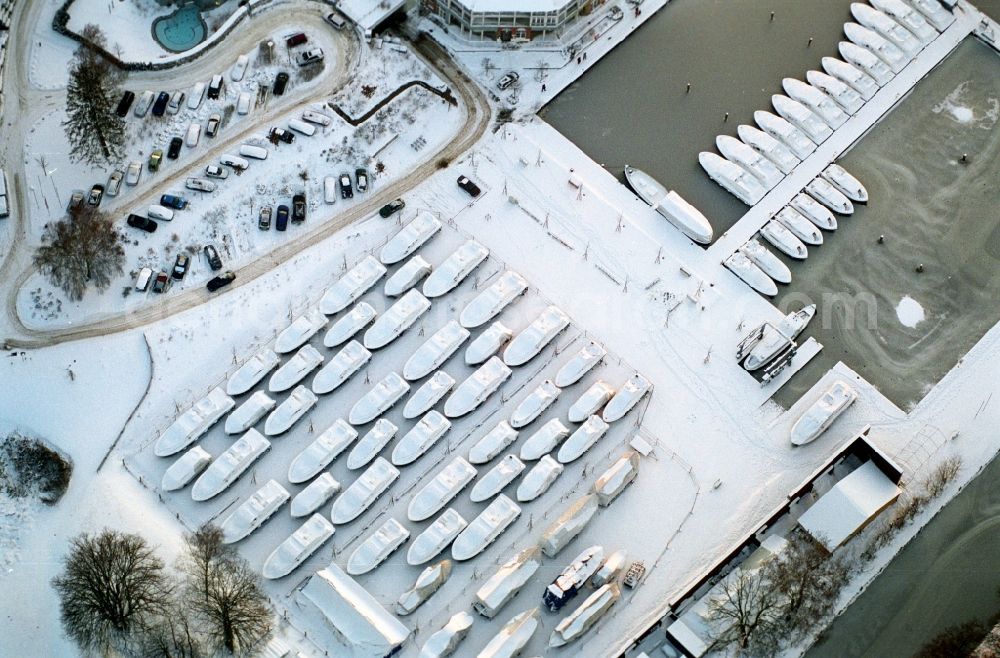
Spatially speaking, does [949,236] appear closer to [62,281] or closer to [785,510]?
[785,510]

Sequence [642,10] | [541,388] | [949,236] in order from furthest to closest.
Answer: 1. [642,10]
2. [949,236]
3. [541,388]

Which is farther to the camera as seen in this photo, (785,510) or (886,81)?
(886,81)

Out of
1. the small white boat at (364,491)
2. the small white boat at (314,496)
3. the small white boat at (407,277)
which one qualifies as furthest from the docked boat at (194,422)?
the small white boat at (407,277)

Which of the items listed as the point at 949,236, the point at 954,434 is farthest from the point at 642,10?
the point at 954,434

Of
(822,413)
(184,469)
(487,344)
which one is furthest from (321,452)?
(822,413)

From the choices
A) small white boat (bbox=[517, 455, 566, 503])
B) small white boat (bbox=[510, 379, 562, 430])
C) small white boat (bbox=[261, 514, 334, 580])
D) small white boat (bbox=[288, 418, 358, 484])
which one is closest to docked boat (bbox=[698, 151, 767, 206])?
small white boat (bbox=[510, 379, 562, 430])

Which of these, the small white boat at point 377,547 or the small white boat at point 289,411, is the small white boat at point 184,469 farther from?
the small white boat at point 377,547

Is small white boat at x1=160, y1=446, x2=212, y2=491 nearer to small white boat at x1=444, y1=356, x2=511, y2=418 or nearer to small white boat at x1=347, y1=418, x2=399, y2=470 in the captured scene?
small white boat at x1=347, y1=418, x2=399, y2=470
